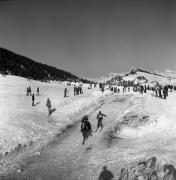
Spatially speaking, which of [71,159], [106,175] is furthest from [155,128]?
[106,175]

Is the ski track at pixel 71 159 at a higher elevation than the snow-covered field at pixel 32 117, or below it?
below

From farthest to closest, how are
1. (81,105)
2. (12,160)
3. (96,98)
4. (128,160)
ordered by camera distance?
(96,98) → (81,105) → (12,160) → (128,160)

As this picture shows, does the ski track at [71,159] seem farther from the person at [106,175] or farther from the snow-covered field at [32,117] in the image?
the snow-covered field at [32,117]

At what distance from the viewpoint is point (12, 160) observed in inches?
1004

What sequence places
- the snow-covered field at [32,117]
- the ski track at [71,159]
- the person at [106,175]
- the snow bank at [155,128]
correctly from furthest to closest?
the snow-covered field at [32,117] → the snow bank at [155,128] → the ski track at [71,159] → the person at [106,175]

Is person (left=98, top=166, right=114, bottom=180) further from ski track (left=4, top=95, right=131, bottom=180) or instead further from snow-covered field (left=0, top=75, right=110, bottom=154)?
snow-covered field (left=0, top=75, right=110, bottom=154)

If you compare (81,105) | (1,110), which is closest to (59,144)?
(1,110)

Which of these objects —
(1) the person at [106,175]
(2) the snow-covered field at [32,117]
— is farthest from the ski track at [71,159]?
(2) the snow-covered field at [32,117]

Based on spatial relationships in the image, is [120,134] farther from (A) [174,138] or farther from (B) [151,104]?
(B) [151,104]

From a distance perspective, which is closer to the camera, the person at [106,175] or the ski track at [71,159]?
the person at [106,175]

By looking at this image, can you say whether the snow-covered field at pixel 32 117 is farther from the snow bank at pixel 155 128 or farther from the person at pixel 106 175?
the person at pixel 106 175

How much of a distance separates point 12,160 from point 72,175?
6109 mm

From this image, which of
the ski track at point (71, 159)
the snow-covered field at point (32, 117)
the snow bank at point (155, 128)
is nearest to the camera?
the ski track at point (71, 159)

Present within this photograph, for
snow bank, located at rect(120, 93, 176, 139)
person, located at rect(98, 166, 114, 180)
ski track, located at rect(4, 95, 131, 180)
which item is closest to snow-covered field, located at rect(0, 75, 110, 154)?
ski track, located at rect(4, 95, 131, 180)
